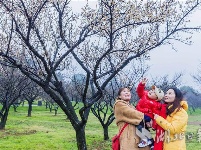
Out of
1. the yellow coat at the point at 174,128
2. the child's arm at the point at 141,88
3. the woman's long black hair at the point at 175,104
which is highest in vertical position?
the child's arm at the point at 141,88

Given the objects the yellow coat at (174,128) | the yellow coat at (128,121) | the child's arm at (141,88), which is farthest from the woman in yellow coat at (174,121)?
the child's arm at (141,88)

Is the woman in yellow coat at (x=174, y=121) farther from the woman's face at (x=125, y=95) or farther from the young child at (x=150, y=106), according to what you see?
the woman's face at (x=125, y=95)

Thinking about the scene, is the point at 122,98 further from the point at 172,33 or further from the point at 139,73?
the point at 139,73

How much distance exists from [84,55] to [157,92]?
5.48m

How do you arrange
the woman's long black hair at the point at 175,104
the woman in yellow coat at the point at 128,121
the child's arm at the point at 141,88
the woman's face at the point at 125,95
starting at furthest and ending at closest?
the child's arm at the point at 141,88 → the woman's face at the point at 125,95 → the woman in yellow coat at the point at 128,121 → the woman's long black hair at the point at 175,104

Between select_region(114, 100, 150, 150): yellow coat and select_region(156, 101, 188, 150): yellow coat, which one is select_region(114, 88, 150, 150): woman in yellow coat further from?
select_region(156, 101, 188, 150): yellow coat

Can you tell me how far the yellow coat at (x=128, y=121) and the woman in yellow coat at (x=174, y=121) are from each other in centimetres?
34

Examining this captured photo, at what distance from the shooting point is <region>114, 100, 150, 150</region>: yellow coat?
5055 mm

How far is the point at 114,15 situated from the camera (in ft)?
27.0

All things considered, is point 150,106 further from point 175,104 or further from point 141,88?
point 141,88

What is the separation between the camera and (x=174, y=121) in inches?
190

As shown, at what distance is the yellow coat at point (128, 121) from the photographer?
505 centimetres

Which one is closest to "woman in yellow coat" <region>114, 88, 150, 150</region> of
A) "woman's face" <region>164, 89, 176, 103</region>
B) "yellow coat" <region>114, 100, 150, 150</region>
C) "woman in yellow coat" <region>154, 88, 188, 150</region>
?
"yellow coat" <region>114, 100, 150, 150</region>

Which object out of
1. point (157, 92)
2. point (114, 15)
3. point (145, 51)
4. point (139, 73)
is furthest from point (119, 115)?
point (139, 73)
